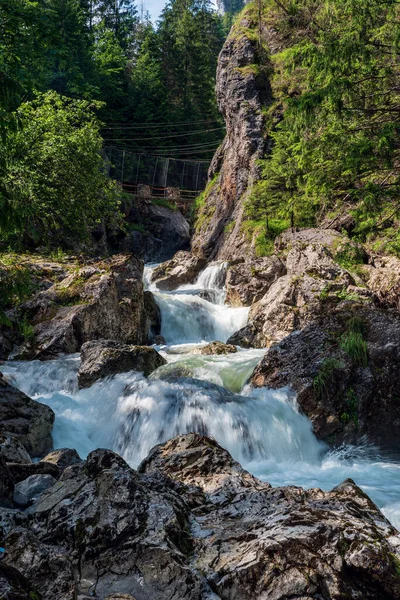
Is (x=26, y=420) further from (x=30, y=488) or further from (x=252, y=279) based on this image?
(x=252, y=279)

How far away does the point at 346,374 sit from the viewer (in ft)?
28.6

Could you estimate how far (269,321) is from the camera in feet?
45.4

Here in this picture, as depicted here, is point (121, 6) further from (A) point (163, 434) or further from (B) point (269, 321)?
(A) point (163, 434)

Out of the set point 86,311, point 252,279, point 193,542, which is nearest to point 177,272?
point 252,279

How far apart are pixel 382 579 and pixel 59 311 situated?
11070mm

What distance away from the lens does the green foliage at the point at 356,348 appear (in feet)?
29.1

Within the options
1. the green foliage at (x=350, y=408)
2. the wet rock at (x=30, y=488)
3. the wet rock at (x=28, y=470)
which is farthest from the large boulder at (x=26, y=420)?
the green foliage at (x=350, y=408)

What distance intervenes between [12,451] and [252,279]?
13.3m

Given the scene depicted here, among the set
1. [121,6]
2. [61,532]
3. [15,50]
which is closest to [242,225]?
[15,50]

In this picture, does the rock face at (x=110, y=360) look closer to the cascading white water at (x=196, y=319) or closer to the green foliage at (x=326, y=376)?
the green foliage at (x=326, y=376)

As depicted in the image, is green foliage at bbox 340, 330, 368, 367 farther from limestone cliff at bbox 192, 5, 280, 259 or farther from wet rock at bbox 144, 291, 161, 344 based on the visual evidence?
limestone cliff at bbox 192, 5, 280, 259

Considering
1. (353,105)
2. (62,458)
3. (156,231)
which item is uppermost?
(353,105)

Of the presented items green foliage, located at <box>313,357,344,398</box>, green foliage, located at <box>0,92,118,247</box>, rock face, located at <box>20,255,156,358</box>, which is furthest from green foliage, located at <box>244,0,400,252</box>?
green foliage, located at <box>0,92,118,247</box>

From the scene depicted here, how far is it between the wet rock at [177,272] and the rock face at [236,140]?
2.24m
